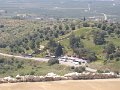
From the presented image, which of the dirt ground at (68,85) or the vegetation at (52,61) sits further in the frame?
the vegetation at (52,61)

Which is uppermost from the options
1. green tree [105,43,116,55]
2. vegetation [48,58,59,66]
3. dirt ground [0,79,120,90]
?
dirt ground [0,79,120,90]

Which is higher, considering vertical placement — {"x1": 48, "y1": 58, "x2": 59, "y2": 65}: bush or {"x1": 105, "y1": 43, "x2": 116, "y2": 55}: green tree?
{"x1": 105, "y1": 43, "x2": 116, "y2": 55}: green tree

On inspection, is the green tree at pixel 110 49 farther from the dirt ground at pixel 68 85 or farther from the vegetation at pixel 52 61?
the dirt ground at pixel 68 85

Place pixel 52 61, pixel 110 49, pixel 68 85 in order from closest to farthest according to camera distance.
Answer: pixel 68 85 < pixel 52 61 < pixel 110 49

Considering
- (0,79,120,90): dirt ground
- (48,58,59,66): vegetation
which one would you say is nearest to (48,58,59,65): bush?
(48,58,59,66): vegetation

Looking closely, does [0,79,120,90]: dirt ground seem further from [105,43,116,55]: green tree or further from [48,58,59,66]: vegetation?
[105,43,116,55]: green tree

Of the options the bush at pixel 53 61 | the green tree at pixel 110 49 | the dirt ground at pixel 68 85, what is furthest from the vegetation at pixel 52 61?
the dirt ground at pixel 68 85

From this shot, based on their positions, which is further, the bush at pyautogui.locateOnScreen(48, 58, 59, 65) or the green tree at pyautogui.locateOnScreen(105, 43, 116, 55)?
the green tree at pyautogui.locateOnScreen(105, 43, 116, 55)

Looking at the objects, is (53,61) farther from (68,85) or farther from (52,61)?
(68,85)

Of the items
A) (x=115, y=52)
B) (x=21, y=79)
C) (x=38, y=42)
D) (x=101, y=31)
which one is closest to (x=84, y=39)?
(x=101, y=31)

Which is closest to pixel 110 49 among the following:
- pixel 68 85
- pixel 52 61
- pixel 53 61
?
pixel 53 61
